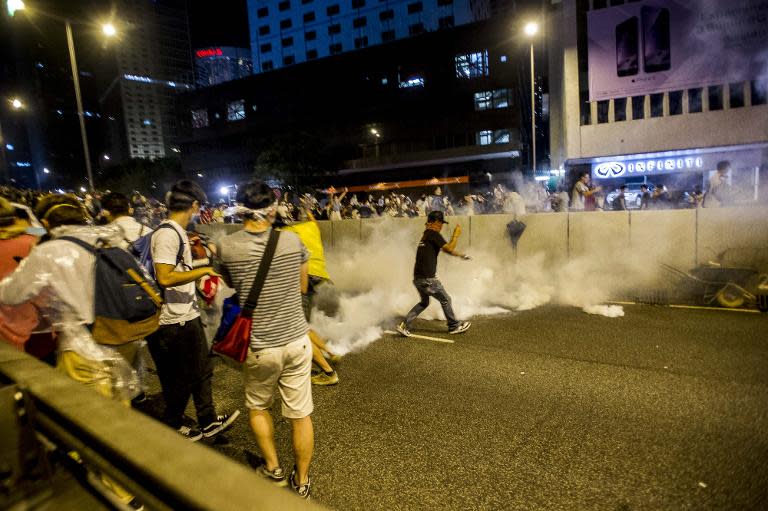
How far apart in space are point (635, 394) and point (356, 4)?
6849 cm

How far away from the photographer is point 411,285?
9281 millimetres

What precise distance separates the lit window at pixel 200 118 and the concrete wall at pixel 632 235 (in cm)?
4608

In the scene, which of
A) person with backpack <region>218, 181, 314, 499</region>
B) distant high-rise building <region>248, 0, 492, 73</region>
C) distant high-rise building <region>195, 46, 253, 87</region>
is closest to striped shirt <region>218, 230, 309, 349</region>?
person with backpack <region>218, 181, 314, 499</region>

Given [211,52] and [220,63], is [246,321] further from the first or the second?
[211,52]

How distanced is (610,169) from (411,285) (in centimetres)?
1689

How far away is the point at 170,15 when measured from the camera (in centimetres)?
13450

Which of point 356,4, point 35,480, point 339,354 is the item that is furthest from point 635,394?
point 356,4

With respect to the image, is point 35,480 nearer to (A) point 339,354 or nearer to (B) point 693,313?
(A) point 339,354

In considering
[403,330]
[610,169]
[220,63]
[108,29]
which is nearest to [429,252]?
[403,330]

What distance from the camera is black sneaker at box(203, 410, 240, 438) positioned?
3607mm

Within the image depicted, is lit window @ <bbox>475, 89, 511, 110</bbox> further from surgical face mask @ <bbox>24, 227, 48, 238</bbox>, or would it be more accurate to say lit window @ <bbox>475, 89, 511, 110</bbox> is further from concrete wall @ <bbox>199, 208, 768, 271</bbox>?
surgical face mask @ <bbox>24, 227, 48, 238</bbox>

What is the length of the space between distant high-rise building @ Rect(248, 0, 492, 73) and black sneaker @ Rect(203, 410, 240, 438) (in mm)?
58691

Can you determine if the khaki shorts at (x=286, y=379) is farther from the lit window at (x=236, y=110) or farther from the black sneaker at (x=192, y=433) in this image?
the lit window at (x=236, y=110)

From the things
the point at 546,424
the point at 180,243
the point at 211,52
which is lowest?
the point at 546,424
